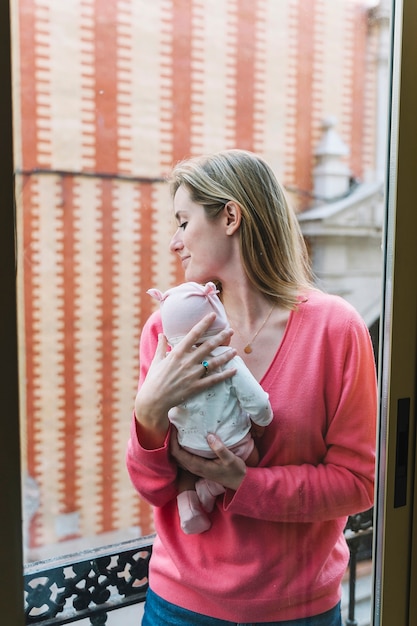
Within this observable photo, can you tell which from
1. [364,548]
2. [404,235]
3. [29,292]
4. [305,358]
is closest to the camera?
[29,292]

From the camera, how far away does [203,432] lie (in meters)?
1.26

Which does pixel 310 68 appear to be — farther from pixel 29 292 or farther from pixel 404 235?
pixel 29 292

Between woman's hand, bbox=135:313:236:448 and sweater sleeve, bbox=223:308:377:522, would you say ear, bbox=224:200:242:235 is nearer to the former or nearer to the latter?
A: woman's hand, bbox=135:313:236:448

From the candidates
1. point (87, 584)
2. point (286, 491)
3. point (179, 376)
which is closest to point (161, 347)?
point (179, 376)

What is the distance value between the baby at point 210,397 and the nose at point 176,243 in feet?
0.28

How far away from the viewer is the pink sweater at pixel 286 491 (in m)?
1.32

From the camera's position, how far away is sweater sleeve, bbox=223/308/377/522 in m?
1.33

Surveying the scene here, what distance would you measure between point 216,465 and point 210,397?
0.48 feet

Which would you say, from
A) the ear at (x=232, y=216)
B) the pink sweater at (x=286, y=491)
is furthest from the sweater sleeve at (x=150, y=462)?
the ear at (x=232, y=216)

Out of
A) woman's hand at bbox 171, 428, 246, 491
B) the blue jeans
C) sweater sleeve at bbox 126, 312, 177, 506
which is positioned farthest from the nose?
the blue jeans

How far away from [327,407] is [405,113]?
0.66 m

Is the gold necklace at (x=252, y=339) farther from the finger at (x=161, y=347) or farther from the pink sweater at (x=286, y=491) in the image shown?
the finger at (x=161, y=347)

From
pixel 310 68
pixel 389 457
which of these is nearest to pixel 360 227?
pixel 310 68

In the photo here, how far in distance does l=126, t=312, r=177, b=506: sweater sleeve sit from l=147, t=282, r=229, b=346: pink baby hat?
65mm
